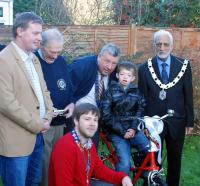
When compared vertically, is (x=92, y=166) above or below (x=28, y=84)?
below

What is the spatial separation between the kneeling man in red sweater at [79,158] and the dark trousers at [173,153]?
3.85 ft

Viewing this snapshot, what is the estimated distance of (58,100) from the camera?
4484 mm

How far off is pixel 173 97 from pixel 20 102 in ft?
6.14

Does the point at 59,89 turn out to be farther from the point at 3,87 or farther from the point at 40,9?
the point at 40,9

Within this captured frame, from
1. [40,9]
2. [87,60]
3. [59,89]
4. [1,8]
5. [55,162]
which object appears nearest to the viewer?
[55,162]

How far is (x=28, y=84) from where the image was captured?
3.74m

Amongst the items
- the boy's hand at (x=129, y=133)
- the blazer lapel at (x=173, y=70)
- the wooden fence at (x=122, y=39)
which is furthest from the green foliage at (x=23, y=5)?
the boy's hand at (x=129, y=133)

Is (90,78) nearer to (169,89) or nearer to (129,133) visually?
Result: (129,133)

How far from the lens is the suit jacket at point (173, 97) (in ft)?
16.1

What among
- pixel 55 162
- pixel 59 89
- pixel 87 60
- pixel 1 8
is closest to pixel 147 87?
pixel 87 60

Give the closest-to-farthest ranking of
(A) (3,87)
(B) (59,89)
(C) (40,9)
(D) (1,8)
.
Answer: (A) (3,87) < (B) (59,89) < (C) (40,9) < (D) (1,8)

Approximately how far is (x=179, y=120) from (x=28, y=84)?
6.34 ft

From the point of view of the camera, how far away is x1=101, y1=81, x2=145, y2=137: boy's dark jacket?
4.58 meters

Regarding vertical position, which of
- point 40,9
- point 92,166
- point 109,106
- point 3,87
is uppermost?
point 40,9
